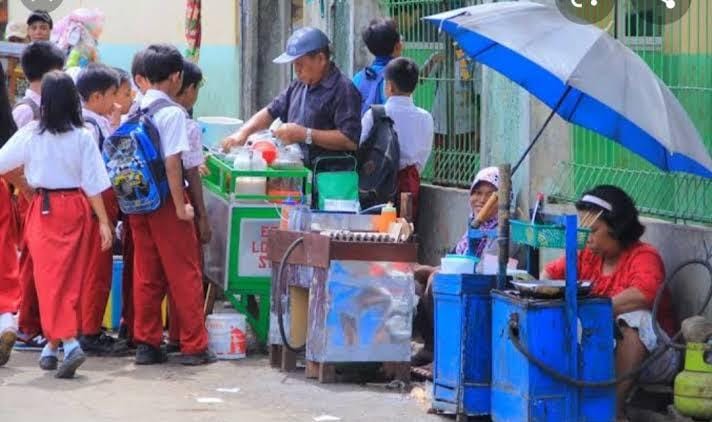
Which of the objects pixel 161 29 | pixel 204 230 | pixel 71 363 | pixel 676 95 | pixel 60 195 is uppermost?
pixel 161 29

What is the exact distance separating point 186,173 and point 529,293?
9.06 feet

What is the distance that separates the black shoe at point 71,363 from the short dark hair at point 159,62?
1642mm

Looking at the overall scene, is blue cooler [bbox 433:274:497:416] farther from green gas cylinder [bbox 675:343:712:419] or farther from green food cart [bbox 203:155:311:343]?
green food cart [bbox 203:155:311:343]

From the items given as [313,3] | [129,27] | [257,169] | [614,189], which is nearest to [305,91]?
[257,169]

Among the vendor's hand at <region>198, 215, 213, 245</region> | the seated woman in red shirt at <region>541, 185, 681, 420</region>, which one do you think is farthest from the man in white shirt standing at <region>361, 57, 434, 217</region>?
the seated woman in red shirt at <region>541, 185, 681, 420</region>

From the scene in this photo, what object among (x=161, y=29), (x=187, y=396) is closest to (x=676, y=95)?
(x=187, y=396)

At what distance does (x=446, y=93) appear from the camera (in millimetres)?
11266

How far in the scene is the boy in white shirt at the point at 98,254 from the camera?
9719 millimetres

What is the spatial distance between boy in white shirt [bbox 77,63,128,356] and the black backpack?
1.56m

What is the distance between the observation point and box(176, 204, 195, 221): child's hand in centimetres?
907

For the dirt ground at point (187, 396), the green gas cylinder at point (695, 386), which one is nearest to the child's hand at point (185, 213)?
the dirt ground at point (187, 396)

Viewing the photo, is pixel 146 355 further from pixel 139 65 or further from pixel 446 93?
pixel 446 93

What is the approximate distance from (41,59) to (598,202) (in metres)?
3.93

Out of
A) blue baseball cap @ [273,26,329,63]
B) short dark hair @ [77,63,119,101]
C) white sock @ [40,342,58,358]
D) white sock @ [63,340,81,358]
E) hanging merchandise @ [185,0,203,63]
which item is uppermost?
hanging merchandise @ [185,0,203,63]
